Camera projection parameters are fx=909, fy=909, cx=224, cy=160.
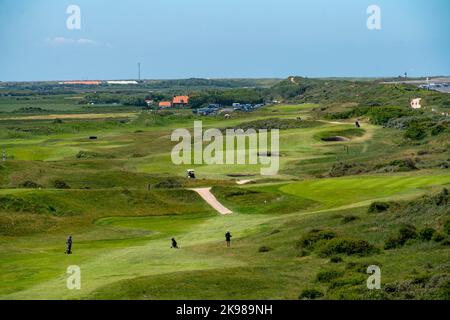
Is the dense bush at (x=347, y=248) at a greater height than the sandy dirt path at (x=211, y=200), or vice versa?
the dense bush at (x=347, y=248)

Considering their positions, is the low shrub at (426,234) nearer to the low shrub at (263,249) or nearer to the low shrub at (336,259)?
the low shrub at (336,259)

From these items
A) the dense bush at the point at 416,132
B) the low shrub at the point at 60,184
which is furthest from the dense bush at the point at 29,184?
the dense bush at the point at 416,132

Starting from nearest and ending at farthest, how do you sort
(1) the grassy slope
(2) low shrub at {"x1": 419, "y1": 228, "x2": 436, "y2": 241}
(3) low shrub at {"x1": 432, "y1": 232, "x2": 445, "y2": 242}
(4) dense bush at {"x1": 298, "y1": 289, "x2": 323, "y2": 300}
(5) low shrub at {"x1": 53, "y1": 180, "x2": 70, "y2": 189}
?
(4) dense bush at {"x1": 298, "y1": 289, "x2": 323, "y2": 300}, (1) the grassy slope, (3) low shrub at {"x1": 432, "y1": 232, "x2": 445, "y2": 242}, (2) low shrub at {"x1": 419, "y1": 228, "x2": 436, "y2": 241}, (5) low shrub at {"x1": 53, "y1": 180, "x2": 70, "y2": 189}

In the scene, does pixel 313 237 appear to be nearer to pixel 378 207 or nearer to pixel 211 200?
pixel 378 207

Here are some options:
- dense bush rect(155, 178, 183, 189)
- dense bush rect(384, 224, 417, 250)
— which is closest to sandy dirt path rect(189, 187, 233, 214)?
dense bush rect(155, 178, 183, 189)

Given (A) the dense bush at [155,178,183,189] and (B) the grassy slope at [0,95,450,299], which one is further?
(A) the dense bush at [155,178,183,189]

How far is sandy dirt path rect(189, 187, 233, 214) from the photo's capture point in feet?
245

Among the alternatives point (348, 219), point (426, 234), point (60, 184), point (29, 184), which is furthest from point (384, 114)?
point (426, 234)

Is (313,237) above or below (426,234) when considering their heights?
below

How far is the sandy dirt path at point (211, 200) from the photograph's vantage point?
74.7 m

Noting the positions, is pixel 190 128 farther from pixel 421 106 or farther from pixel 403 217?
pixel 403 217

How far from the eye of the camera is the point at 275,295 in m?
37.3

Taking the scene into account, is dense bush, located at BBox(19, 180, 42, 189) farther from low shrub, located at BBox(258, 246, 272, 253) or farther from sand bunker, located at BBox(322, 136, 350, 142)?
sand bunker, located at BBox(322, 136, 350, 142)

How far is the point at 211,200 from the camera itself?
78750mm
